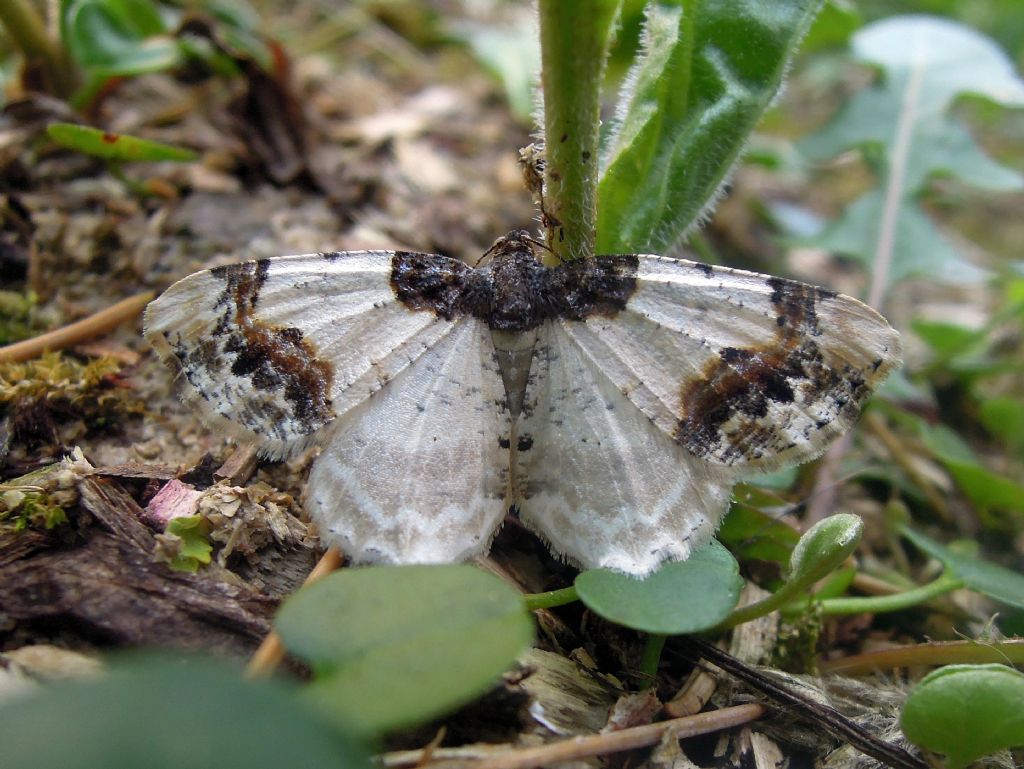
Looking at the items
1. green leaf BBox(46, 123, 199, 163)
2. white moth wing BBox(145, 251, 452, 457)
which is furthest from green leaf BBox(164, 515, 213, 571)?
green leaf BBox(46, 123, 199, 163)

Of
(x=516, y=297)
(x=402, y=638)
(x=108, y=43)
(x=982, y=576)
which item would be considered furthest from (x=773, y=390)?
(x=108, y=43)

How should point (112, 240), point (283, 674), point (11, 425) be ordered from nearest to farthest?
point (283, 674) → point (11, 425) → point (112, 240)

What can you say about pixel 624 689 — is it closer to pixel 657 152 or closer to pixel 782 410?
pixel 782 410

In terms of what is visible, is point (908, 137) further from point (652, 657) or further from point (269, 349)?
point (269, 349)

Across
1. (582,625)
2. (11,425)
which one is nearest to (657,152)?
(582,625)

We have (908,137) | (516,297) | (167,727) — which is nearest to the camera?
(167,727)
